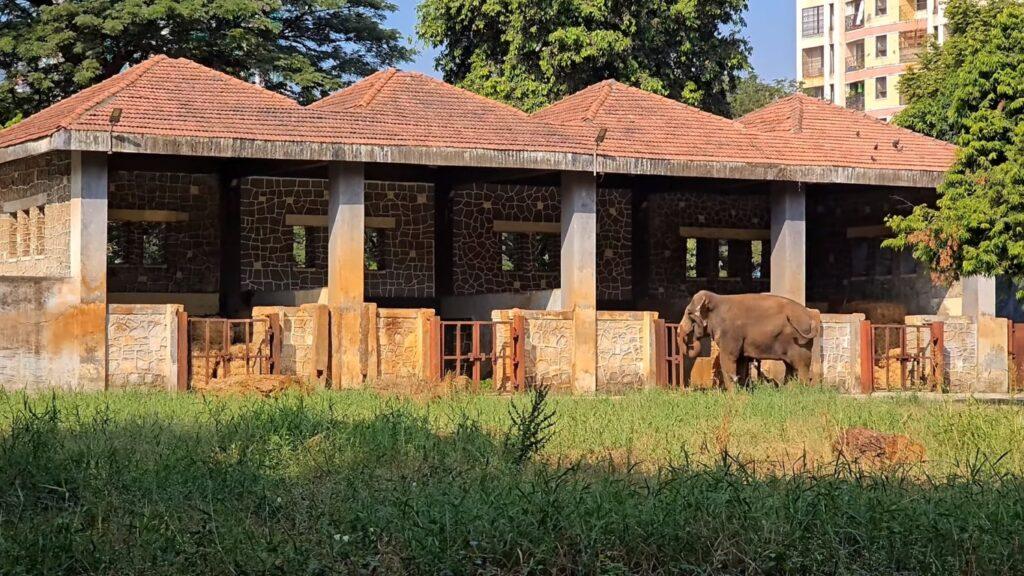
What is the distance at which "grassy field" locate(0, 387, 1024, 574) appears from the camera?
9.30 meters

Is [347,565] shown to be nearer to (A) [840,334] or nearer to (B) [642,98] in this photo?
(A) [840,334]

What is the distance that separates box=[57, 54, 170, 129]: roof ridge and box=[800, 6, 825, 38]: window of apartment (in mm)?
58754

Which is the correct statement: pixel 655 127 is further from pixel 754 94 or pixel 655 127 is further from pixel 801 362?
pixel 754 94

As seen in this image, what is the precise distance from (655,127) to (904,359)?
18.7ft

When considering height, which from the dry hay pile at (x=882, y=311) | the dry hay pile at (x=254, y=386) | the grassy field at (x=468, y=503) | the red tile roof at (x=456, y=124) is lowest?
the grassy field at (x=468, y=503)

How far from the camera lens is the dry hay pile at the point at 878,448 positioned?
13.5 meters

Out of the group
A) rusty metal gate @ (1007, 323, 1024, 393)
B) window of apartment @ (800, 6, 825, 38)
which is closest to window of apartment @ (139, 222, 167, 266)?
rusty metal gate @ (1007, 323, 1024, 393)

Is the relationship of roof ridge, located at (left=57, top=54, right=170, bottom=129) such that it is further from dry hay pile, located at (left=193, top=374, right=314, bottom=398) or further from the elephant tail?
the elephant tail

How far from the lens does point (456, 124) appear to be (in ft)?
80.2

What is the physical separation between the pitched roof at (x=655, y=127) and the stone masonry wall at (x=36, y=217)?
8068 mm

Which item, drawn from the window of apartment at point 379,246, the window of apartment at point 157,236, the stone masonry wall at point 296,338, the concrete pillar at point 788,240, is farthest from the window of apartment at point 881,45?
the stone masonry wall at point 296,338

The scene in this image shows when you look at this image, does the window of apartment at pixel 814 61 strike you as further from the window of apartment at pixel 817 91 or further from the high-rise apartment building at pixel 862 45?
the window of apartment at pixel 817 91

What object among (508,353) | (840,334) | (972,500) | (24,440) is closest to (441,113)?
(508,353)

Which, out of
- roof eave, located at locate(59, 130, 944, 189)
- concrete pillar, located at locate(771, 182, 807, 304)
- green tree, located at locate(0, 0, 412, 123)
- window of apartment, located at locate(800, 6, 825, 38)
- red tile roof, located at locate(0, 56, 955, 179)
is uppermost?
window of apartment, located at locate(800, 6, 825, 38)
